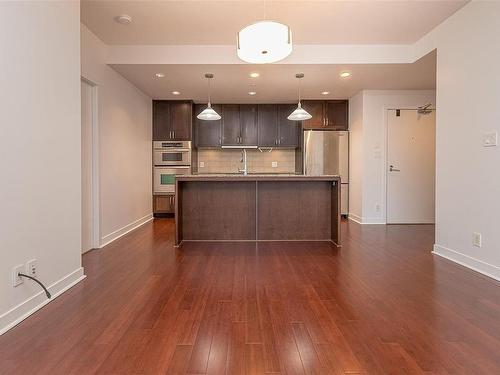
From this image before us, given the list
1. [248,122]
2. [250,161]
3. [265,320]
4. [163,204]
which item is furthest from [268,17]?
[163,204]

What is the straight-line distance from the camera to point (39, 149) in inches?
84.6

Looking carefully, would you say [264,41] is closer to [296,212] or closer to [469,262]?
[296,212]

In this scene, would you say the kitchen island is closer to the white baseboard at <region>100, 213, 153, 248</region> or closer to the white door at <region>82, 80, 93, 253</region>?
the white baseboard at <region>100, 213, 153, 248</region>

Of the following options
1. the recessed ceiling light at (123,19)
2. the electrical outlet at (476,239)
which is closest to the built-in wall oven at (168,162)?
the recessed ceiling light at (123,19)

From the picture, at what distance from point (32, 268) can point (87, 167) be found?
6.58 ft

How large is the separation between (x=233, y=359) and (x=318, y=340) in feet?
1.59

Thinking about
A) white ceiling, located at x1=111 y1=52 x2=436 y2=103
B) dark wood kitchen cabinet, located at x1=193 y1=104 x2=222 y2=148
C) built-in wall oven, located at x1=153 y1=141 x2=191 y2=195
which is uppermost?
white ceiling, located at x1=111 y1=52 x2=436 y2=103

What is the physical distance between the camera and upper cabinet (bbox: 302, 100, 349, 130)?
636 centimetres

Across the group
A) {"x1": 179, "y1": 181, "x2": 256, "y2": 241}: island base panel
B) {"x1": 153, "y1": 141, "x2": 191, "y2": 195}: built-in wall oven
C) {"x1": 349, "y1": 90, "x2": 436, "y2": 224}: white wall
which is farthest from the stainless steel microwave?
{"x1": 349, "y1": 90, "x2": 436, "y2": 224}: white wall

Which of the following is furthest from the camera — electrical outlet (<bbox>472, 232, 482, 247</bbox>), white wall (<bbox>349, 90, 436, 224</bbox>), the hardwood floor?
white wall (<bbox>349, 90, 436, 224</bbox>)

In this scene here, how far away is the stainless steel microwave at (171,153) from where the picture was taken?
6391 mm

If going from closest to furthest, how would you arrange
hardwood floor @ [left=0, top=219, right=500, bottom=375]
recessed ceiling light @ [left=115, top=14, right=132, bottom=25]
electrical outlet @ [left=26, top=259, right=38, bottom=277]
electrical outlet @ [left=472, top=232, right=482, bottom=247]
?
hardwood floor @ [left=0, top=219, right=500, bottom=375] < electrical outlet @ [left=26, top=259, right=38, bottom=277] < electrical outlet @ [left=472, top=232, right=482, bottom=247] < recessed ceiling light @ [left=115, top=14, right=132, bottom=25]

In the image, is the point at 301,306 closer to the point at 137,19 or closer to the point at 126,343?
the point at 126,343

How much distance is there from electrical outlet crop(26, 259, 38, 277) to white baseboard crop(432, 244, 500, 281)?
11.9 feet
